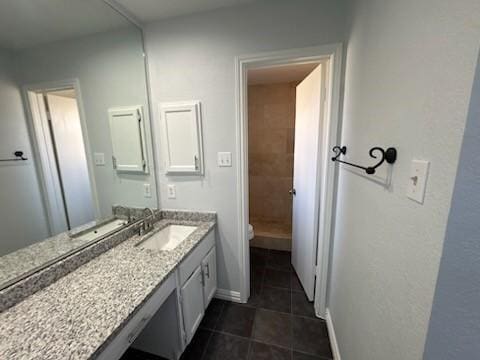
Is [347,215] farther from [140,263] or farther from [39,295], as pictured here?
[39,295]

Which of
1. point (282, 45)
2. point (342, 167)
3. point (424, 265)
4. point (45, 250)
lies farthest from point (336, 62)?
point (45, 250)

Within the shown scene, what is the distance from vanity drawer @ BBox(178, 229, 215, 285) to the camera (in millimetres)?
1288

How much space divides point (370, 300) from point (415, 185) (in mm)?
610

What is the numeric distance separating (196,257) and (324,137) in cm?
136

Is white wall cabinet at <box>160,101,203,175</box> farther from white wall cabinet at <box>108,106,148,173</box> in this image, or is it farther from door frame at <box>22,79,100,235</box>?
door frame at <box>22,79,100,235</box>

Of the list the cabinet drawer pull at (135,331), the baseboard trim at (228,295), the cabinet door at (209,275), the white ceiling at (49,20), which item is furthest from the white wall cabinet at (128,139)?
the baseboard trim at (228,295)

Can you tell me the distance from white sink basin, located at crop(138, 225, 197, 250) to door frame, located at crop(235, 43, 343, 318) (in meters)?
0.48

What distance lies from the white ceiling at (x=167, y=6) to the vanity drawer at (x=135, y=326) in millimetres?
1873

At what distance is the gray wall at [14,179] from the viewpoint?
89 cm

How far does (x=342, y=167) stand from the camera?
1384mm

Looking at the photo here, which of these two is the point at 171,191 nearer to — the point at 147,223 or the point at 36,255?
the point at 147,223

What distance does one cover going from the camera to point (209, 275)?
5.55 ft

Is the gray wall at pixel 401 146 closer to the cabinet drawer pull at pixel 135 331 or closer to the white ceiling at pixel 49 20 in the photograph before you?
the cabinet drawer pull at pixel 135 331

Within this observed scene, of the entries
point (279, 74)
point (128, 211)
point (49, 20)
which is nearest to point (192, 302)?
point (128, 211)
